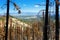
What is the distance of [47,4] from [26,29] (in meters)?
18.3

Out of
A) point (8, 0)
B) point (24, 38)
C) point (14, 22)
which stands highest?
point (8, 0)

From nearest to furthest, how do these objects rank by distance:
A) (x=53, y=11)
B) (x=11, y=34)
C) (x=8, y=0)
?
(x=53, y=11), (x=8, y=0), (x=11, y=34)

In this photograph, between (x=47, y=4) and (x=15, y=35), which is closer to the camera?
(x=47, y=4)

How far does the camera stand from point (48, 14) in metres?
11.9

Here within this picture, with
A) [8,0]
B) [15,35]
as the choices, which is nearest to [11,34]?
[15,35]

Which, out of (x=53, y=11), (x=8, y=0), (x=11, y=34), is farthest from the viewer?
(x=11, y=34)

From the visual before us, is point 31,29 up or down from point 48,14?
down

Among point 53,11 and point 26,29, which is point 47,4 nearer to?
point 53,11

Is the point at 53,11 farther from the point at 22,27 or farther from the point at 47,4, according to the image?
the point at 22,27

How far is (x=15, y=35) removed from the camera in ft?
98.6

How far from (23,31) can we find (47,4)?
1872cm

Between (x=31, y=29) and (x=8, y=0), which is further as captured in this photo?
(x=31, y=29)

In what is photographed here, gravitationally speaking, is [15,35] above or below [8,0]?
below

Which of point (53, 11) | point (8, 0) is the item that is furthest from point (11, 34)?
point (53, 11)
